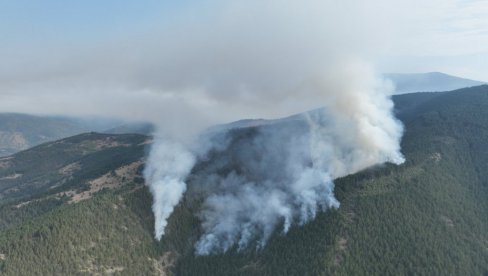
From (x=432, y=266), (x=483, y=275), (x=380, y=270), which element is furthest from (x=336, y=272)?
(x=483, y=275)

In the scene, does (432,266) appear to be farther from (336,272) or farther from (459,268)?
(336,272)

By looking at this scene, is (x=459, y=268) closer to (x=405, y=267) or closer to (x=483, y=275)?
(x=483, y=275)

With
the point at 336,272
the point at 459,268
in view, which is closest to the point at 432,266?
the point at 459,268

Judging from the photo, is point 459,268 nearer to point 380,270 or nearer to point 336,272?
point 380,270

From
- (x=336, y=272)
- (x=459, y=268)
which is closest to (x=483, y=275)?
(x=459, y=268)

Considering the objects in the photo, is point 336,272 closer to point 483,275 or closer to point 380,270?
point 380,270

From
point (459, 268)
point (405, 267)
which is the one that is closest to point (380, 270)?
point (405, 267)
